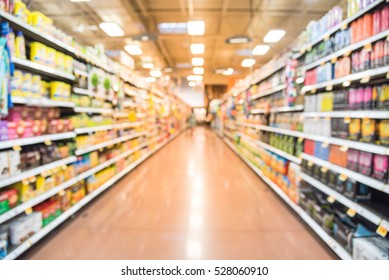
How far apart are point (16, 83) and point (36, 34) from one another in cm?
60

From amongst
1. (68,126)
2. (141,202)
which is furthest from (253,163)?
(68,126)

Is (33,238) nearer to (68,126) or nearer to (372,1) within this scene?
(68,126)

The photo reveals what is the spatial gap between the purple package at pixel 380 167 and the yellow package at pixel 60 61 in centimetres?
329

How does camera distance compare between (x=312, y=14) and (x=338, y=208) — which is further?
(x=312, y=14)

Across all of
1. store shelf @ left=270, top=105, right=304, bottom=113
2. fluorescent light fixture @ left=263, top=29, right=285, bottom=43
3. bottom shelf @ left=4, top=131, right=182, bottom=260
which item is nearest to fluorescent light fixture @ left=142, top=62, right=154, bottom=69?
fluorescent light fixture @ left=263, top=29, right=285, bottom=43

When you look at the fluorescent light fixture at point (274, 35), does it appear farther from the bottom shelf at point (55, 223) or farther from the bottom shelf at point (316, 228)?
the bottom shelf at point (55, 223)

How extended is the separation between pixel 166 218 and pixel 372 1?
300cm

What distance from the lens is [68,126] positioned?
3268mm

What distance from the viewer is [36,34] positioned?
8.54 feet

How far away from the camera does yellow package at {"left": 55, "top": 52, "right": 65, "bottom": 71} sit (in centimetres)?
301

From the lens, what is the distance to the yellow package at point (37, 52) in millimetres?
2623

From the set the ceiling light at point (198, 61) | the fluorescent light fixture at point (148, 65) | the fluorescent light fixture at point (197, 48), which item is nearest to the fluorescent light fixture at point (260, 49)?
the fluorescent light fixture at point (197, 48)

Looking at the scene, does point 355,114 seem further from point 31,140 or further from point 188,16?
point 188,16

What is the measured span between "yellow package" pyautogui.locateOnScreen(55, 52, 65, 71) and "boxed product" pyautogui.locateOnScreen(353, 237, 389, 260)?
11.3ft
